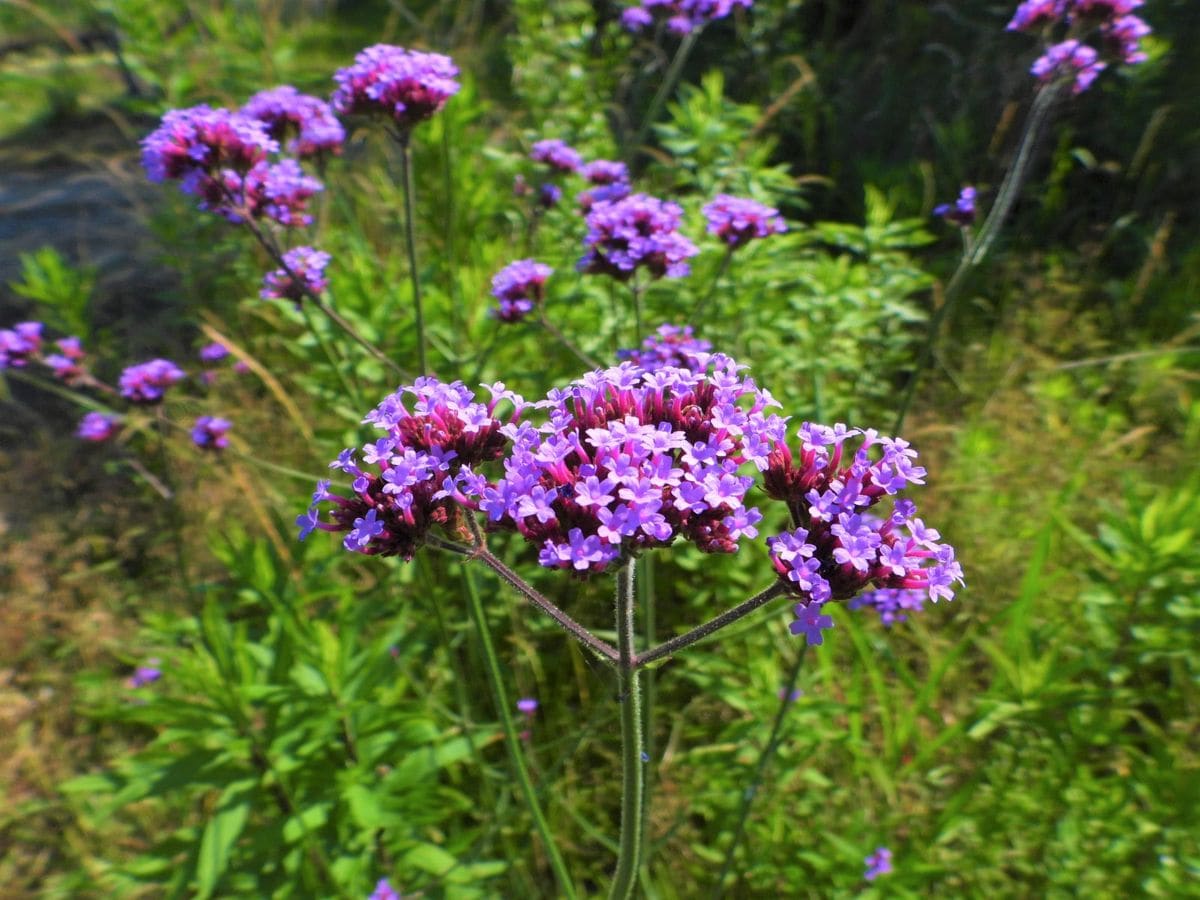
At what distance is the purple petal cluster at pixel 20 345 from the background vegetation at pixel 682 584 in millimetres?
661

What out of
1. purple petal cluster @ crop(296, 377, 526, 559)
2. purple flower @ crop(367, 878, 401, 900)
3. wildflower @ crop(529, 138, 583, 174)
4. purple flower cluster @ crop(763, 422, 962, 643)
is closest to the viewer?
purple flower cluster @ crop(763, 422, 962, 643)

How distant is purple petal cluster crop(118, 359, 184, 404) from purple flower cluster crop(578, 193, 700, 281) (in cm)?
168

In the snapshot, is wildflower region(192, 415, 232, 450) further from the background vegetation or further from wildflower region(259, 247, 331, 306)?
wildflower region(259, 247, 331, 306)

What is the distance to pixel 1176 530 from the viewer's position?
2.39 meters

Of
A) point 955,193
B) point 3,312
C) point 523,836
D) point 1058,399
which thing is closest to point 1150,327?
point 1058,399

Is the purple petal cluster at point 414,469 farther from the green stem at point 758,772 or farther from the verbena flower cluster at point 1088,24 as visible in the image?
the verbena flower cluster at point 1088,24

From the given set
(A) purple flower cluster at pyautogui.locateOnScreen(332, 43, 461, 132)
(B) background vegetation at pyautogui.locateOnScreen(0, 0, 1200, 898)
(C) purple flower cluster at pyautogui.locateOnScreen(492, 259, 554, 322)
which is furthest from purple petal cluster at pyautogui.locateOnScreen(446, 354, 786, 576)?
(A) purple flower cluster at pyautogui.locateOnScreen(332, 43, 461, 132)

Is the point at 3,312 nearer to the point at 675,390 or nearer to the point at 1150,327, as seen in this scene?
the point at 675,390

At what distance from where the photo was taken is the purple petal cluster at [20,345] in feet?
10.7

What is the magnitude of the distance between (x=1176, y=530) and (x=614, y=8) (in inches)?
291

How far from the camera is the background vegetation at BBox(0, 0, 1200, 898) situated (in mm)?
2346

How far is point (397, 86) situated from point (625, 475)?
1.81 metres

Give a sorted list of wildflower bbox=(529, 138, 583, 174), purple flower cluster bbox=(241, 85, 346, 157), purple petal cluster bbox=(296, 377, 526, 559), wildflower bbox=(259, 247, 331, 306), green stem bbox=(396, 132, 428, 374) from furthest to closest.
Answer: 1. wildflower bbox=(529, 138, 583, 174)
2. purple flower cluster bbox=(241, 85, 346, 157)
3. wildflower bbox=(259, 247, 331, 306)
4. green stem bbox=(396, 132, 428, 374)
5. purple petal cluster bbox=(296, 377, 526, 559)

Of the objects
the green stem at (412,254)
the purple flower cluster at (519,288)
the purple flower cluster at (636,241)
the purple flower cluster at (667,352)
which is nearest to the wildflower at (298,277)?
the green stem at (412,254)
